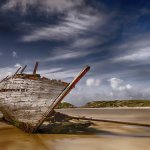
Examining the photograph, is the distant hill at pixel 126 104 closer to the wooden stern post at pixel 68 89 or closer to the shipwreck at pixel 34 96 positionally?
the shipwreck at pixel 34 96

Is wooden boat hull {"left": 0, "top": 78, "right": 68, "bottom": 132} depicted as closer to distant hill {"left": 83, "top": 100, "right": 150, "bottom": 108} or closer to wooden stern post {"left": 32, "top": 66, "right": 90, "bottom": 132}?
wooden stern post {"left": 32, "top": 66, "right": 90, "bottom": 132}

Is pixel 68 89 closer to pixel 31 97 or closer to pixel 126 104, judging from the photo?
pixel 31 97

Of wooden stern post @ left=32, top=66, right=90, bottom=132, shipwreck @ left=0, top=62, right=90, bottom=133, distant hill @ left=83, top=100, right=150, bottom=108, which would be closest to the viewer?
wooden stern post @ left=32, top=66, right=90, bottom=132

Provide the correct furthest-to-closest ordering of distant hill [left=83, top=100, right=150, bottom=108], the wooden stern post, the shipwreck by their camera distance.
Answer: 1. distant hill [left=83, top=100, right=150, bottom=108]
2. the shipwreck
3. the wooden stern post

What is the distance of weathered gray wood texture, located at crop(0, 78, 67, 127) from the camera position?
14483mm

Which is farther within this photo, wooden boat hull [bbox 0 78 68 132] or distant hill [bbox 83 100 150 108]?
distant hill [bbox 83 100 150 108]

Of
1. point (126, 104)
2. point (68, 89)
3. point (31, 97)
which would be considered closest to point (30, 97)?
point (31, 97)

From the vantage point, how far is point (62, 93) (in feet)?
46.3

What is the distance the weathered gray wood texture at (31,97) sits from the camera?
14483 mm

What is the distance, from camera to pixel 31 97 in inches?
598

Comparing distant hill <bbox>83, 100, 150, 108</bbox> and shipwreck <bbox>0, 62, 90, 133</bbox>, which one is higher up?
distant hill <bbox>83, 100, 150, 108</bbox>

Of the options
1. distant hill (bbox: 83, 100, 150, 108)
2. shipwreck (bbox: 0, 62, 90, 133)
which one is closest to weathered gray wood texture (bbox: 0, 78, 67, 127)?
shipwreck (bbox: 0, 62, 90, 133)

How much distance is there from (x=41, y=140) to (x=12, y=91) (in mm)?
Result: 4807

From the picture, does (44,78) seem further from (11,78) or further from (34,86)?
(11,78)
